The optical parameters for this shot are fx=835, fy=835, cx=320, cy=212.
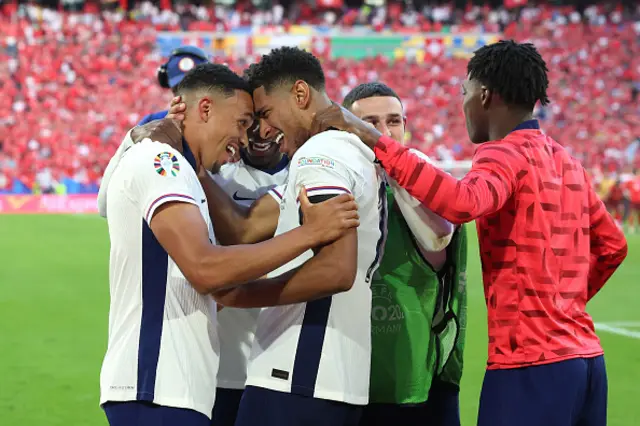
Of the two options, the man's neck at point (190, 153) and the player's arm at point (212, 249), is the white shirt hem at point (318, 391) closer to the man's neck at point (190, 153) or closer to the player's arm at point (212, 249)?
the player's arm at point (212, 249)

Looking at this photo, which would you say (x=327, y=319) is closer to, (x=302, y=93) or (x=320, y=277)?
(x=320, y=277)

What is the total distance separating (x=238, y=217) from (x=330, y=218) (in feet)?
3.64

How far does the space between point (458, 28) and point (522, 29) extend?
3.08 metres

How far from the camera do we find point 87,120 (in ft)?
102

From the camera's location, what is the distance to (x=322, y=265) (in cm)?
279

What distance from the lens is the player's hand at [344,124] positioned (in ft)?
10.0

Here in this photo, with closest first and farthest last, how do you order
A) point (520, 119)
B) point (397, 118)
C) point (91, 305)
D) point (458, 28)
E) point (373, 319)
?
1. point (520, 119)
2. point (373, 319)
3. point (397, 118)
4. point (91, 305)
5. point (458, 28)

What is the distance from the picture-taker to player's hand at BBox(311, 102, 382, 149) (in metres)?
3.05

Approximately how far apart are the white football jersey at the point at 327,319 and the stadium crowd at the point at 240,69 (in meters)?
24.9

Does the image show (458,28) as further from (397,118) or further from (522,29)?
(397,118)

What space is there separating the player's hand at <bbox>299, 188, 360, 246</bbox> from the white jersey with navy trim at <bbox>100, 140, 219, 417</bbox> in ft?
1.27

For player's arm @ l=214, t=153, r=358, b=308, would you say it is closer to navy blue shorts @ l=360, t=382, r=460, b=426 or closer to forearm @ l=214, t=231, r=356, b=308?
forearm @ l=214, t=231, r=356, b=308

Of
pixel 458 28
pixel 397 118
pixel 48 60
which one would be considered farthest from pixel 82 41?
pixel 397 118

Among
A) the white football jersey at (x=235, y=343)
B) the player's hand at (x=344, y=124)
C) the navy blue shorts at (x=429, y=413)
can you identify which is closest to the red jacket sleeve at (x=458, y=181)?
the player's hand at (x=344, y=124)
